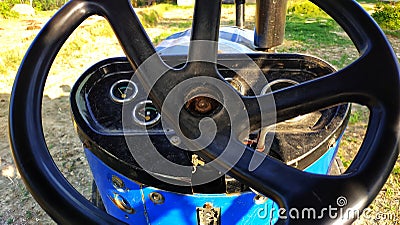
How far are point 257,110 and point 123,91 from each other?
0.47 meters

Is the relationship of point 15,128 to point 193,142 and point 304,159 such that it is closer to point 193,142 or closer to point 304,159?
point 193,142

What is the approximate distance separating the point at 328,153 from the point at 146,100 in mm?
457

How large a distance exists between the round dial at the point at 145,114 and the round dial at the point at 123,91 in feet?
0.15

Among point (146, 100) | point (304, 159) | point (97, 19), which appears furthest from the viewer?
point (97, 19)

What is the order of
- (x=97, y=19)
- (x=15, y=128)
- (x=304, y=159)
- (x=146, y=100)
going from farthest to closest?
(x=97, y=19) < (x=146, y=100) < (x=304, y=159) < (x=15, y=128)

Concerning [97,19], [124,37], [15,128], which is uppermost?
→ [124,37]

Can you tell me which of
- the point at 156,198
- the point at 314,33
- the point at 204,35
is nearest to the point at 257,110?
the point at 204,35

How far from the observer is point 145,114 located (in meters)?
0.97

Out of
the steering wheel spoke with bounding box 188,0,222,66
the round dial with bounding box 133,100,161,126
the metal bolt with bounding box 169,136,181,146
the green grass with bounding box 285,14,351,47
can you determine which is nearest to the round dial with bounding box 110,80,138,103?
the round dial with bounding box 133,100,161,126

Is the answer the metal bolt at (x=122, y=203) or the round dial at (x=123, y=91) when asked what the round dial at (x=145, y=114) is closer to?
the round dial at (x=123, y=91)

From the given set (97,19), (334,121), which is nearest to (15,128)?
(334,121)

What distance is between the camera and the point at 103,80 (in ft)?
3.57

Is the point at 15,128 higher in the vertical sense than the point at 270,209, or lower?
higher

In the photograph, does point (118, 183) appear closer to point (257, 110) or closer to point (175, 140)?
point (175, 140)
